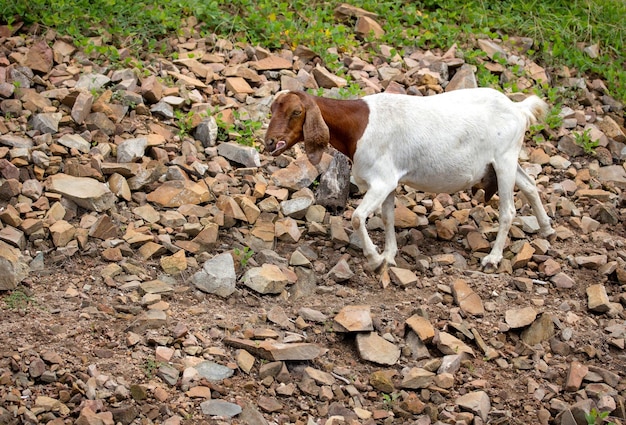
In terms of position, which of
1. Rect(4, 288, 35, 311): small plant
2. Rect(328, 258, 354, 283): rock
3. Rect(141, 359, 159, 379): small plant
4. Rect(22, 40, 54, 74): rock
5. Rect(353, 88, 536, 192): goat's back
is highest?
Rect(353, 88, 536, 192): goat's back

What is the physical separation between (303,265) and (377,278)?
63cm

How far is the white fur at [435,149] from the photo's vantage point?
24.2 ft

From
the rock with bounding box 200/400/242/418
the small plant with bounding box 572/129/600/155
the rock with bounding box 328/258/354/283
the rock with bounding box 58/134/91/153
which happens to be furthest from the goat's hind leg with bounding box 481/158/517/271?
the rock with bounding box 58/134/91/153

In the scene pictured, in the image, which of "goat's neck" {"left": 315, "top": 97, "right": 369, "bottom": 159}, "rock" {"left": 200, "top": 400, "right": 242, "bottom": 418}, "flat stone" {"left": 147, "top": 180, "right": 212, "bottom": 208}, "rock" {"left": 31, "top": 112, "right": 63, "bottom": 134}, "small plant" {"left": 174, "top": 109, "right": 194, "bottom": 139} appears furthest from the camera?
Answer: "small plant" {"left": 174, "top": 109, "right": 194, "bottom": 139}

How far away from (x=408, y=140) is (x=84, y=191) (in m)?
2.80

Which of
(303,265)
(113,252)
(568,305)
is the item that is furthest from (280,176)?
(568,305)

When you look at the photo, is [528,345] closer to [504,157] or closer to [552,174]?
[504,157]

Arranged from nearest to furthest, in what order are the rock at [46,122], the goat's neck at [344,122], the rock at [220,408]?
the rock at [220,408] → the goat's neck at [344,122] → the rock at [46,122]

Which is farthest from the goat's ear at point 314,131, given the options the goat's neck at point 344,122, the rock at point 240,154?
the rock at point 240,154

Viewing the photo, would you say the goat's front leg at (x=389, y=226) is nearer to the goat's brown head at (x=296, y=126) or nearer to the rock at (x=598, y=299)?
the goat's brown head at (x=296, y=126)

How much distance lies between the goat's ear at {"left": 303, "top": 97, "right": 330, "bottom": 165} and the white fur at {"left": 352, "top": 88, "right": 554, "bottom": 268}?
0.35 m

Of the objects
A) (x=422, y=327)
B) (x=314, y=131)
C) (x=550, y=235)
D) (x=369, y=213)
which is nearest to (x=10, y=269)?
(x=314, y=131)

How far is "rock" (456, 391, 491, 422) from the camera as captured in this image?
5844 millimetres

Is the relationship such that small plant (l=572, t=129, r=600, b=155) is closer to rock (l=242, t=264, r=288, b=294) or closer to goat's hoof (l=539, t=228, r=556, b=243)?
goat's hoof (l=539, t=228, r=556, b=243)
